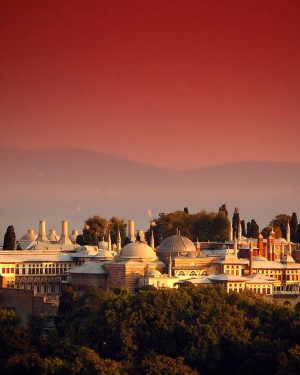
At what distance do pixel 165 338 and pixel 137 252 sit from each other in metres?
16.9

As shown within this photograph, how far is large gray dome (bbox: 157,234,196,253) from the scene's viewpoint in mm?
84625

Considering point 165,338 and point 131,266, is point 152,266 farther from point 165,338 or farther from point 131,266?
point 165,338

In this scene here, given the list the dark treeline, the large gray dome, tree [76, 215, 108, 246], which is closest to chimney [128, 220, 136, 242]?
tree [76, 215, 108, 246]

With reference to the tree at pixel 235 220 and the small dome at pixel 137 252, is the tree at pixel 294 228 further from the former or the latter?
the small dome at pixel 137 252

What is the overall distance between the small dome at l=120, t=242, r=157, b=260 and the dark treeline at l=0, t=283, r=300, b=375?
1147 cm

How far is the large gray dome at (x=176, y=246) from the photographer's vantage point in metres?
84.6

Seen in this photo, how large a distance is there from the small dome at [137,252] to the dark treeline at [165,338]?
1147 cm

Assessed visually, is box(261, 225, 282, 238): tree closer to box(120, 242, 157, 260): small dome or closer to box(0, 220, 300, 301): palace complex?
box(0, 220, 300, 301): palace complex

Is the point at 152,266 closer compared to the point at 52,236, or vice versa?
the point at 152,266

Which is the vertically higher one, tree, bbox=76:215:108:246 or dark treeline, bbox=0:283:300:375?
tree, bbox=76:215:108:246

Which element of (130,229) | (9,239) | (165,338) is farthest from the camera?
(130,229)

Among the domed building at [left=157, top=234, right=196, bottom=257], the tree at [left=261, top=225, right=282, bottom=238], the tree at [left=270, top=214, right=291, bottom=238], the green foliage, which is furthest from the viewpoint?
the tree at [left=270, top=214, right=291, bottom=238]

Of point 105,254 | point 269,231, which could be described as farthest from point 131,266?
point 269,231

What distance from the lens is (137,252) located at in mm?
81000
